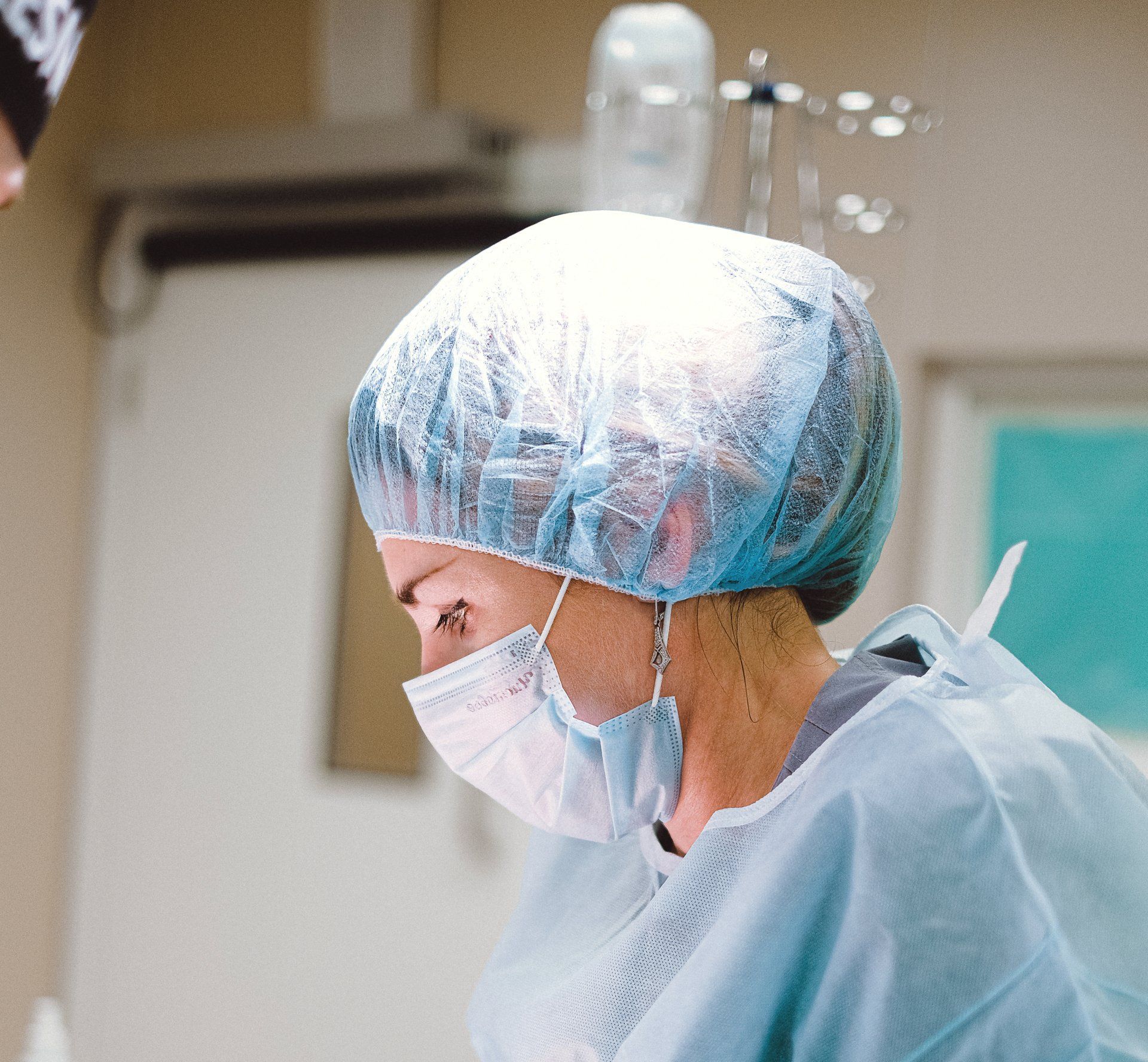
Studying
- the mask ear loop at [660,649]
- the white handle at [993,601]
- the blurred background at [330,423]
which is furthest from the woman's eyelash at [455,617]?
the blurred background at [330,423]

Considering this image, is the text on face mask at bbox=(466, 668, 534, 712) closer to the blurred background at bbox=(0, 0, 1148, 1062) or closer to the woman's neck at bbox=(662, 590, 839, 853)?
the woman's neck at bbox=(662, 590, 839, 853)

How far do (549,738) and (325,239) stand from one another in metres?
1.75

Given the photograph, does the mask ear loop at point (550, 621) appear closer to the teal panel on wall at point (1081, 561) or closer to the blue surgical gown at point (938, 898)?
the blue surgical gown at point (938, 898)

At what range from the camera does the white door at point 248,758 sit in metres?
2.39

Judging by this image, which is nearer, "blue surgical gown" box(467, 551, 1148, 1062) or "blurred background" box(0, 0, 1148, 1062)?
"blue surgical gown" box(467, 551, 1148, 1062)

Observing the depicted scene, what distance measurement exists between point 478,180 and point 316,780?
4.09 ft

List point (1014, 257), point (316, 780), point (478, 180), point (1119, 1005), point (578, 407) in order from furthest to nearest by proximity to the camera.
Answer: point (316, 780)
point (478, 180)
point (1014, 257)
point (578, 407)
point (1119, 1005)

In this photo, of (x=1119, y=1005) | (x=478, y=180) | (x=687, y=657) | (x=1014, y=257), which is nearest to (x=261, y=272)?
(x=478, y=180)

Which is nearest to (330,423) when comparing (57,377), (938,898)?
(57,377)

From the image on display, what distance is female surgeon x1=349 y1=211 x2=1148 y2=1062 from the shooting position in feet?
2.32

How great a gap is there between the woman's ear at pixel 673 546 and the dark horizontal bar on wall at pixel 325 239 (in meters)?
1.51

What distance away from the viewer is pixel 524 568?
944 millimetres

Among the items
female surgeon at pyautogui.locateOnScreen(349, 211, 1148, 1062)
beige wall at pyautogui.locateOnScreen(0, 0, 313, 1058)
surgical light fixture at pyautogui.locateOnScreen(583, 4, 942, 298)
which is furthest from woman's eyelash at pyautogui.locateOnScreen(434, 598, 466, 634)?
beige wall at pyautogui.locateOnScreen(0, 0, 313, 1058)

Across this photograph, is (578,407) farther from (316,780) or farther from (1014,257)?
(316,780)
